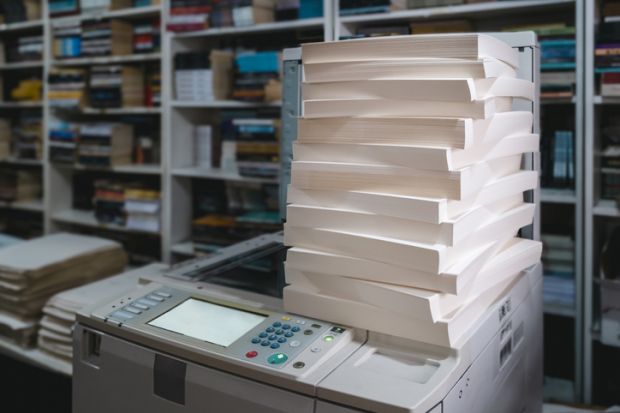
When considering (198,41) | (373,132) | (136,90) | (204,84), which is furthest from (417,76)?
(136,90)

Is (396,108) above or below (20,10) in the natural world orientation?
below

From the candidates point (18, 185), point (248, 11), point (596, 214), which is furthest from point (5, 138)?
point (596, 214)

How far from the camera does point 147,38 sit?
312cm

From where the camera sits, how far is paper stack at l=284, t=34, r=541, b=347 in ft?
2.85

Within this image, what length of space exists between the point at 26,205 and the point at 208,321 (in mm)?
2994

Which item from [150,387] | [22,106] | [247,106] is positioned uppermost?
[22,106]

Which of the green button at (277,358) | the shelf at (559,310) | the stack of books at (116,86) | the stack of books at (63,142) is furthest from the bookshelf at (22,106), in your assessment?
the green button at (277,358)

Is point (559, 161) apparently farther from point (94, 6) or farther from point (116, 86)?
point (94, 6)

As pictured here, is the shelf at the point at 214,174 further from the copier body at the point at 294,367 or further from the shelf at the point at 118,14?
the copier body at the point at 294,367

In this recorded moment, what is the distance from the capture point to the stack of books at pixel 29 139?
359 cm

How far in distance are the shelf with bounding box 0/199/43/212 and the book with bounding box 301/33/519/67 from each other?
3048mm

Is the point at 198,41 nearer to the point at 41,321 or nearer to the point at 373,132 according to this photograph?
the point at 41,321

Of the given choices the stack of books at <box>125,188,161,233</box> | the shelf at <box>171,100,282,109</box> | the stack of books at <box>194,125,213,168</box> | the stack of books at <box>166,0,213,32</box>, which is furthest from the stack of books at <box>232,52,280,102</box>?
the stack of books at <box>125,188,161,233</box>

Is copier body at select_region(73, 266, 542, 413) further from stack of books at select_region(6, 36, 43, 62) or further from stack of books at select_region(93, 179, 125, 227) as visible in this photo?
stack of books at select_region(6, 36, 43, 62)
